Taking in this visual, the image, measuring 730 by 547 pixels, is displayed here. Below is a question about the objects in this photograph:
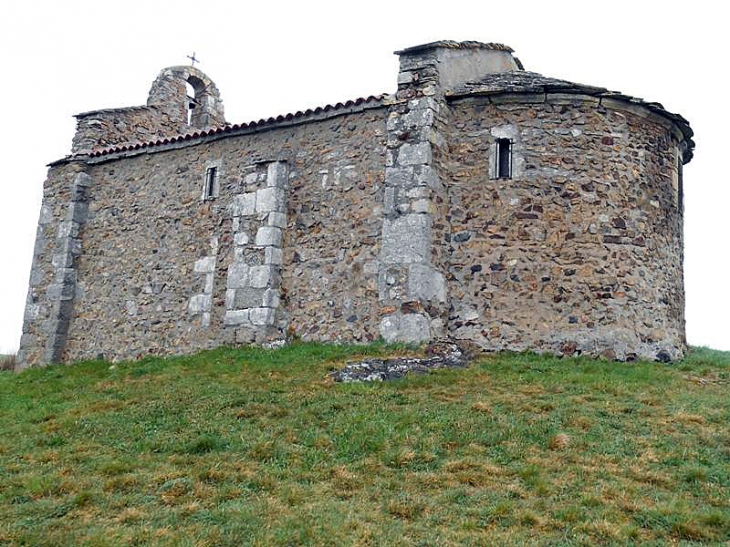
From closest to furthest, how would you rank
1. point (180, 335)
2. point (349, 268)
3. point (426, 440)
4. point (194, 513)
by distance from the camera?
1. point (194, 513)
2. point (426, 440)
3. point (349, 268)
4. point (180, 335)

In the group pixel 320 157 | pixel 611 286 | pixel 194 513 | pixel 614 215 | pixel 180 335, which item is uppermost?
pixel 320 157

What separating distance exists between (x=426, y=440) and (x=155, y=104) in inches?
583

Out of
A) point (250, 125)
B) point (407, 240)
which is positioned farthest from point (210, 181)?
A: point (407, 240)

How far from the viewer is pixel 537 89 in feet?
42.5

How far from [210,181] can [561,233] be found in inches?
297

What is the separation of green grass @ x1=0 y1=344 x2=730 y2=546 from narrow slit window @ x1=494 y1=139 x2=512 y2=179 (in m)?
3.36

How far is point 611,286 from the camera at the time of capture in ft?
41.1

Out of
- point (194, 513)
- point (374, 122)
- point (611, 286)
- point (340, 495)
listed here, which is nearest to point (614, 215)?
point (611, 286)

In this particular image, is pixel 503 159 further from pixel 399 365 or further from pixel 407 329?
pixel 399 365

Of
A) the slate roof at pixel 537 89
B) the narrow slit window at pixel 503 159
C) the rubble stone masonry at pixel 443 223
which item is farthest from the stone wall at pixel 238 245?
the narrow slit window at pixel 503 159

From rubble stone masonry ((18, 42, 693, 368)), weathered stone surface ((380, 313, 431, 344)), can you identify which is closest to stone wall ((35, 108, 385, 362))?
rubble stone masonry ((18, 42, 693, 368))

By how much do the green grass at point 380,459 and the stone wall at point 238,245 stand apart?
2.14m

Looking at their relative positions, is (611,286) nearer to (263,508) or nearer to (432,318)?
(432,318)

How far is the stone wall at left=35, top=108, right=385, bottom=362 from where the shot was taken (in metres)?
13.6
